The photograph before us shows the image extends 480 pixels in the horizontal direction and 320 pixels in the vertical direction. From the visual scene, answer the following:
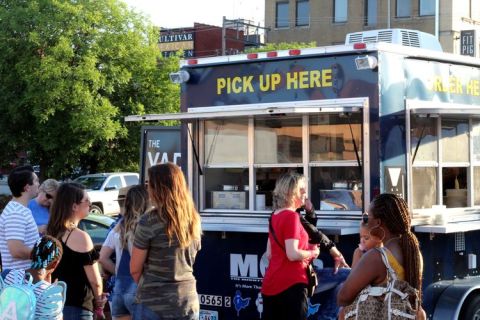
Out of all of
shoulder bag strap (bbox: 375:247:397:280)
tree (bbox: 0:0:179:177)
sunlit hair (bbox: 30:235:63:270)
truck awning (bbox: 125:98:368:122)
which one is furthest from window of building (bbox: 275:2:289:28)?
shoulder bag strap (bbox: 375:247:397:280)

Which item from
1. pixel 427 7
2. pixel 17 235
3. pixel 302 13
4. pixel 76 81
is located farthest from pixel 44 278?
pixel 302 13

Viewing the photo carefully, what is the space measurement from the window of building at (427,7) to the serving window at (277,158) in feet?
136

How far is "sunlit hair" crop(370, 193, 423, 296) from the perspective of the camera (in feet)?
14.5

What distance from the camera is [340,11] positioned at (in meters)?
51.6

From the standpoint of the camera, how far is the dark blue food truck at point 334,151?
25.0ft

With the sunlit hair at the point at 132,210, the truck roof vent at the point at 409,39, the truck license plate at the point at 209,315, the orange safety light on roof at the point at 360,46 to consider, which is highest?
the truck roof vent at the point at 409,39

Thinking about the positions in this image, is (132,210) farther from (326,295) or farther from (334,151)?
(334,151)

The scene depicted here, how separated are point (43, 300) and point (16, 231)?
1484mm

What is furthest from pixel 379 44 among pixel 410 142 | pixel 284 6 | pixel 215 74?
pixel 284 6

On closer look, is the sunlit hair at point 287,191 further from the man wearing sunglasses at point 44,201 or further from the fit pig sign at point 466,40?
the fit pig sign at point 466,40

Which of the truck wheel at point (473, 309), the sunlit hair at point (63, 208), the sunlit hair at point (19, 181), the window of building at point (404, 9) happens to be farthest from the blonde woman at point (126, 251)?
the window of building at point (404, 9)

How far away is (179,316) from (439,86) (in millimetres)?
4189

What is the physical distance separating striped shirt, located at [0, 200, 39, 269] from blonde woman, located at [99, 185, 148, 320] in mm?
697

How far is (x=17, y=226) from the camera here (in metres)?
6.37
